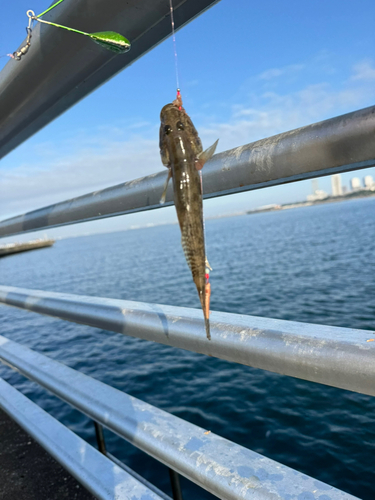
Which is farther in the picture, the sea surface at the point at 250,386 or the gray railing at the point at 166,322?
the sea surface at the point at 250,386

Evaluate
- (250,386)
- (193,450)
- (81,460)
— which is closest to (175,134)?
(193,450)

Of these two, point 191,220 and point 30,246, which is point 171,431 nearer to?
point 191,220

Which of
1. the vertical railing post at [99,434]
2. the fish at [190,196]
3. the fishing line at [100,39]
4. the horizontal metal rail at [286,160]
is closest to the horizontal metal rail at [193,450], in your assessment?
the vertical railing post at [99,434]

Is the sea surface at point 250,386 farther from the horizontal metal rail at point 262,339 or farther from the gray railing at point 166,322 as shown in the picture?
the horizontal metal rail at point 262,339

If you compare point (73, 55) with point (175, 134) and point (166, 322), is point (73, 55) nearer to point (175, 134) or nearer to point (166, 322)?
point (175, 134)

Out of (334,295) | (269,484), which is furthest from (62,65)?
(334,295)

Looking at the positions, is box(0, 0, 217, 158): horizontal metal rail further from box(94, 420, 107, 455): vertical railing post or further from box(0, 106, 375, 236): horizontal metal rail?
box(94, 420, 107, 455): vertical railing post
